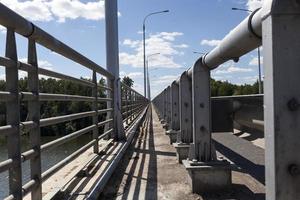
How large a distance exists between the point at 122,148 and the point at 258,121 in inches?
134

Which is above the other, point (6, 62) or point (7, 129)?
point (6, 62)

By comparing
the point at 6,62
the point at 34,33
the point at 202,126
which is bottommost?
the point at 202,126

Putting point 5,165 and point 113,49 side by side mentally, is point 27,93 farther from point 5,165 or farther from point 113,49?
point 113,49

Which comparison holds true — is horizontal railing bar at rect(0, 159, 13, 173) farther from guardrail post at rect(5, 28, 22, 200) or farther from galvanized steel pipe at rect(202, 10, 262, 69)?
galvanized steel pipe at rect(202, 10, 262, 69)

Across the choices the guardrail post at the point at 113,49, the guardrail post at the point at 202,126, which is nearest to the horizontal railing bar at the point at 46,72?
the guardrail post at the point at 202,126

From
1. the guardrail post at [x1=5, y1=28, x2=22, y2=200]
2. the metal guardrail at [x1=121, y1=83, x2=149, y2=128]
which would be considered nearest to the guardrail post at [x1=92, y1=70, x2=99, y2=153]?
the guardrail post at [x1=5, y1=28, x2=22, y2=200]

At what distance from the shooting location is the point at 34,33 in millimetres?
3988

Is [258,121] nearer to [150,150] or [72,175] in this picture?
[72,175]

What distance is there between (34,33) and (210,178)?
2.61 m

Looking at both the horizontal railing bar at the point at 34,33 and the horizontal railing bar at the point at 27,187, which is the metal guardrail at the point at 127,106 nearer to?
the horizontal railing bar at the point at 34,33

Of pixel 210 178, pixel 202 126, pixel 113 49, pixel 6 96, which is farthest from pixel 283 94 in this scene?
pixel 113 49

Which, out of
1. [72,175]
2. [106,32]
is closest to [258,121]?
[72,175]

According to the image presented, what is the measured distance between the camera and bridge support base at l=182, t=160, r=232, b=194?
5410 millimetres

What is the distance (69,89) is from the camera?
7.82 metres
